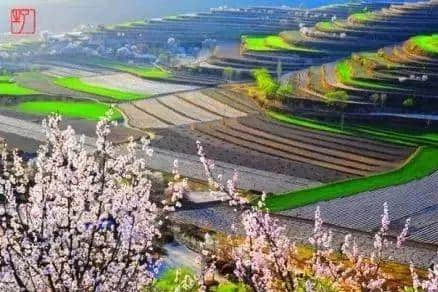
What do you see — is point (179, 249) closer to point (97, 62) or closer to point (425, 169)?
point (425, 169)

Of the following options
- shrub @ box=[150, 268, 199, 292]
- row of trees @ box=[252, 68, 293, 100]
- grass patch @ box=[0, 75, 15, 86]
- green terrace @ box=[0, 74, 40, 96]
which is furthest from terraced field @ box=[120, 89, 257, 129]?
shrub @ box=[150, 268, 199, 292]

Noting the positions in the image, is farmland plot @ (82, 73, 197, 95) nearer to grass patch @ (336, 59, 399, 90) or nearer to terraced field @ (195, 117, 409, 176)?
grass patch @ (336, 59, 399, 90)

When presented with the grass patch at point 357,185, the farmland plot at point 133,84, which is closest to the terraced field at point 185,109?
the farmland plot at point 133,84

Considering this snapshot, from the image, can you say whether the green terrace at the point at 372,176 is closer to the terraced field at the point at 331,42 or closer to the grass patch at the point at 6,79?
the terraced field at the point at 331,42

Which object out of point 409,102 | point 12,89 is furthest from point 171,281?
point 12,89

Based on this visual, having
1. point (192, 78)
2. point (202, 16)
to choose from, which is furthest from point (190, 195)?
point (202, 16)

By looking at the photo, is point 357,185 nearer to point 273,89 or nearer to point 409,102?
point 409,102
